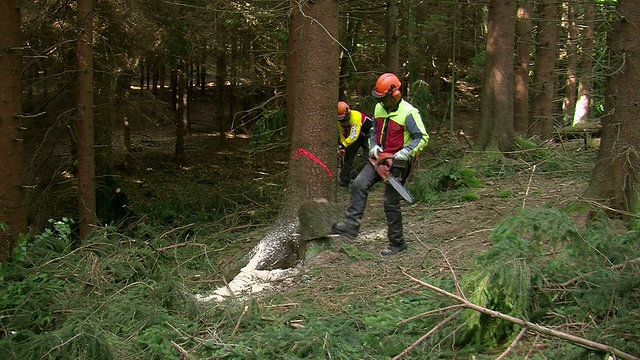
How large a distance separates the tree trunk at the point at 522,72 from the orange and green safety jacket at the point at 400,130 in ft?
31.1

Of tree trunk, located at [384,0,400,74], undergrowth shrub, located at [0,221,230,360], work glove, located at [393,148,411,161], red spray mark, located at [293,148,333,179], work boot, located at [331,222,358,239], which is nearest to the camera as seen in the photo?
undergrowth shrub, located at [0,221,230,360]

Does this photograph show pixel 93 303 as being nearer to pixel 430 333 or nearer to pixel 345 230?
pixel 345 230

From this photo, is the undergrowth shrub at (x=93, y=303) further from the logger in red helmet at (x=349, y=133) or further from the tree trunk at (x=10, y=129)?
the logger in red helmet at (x=349, y=133)

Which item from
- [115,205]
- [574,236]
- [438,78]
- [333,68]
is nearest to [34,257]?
[333,68]

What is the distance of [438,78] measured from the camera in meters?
24.8

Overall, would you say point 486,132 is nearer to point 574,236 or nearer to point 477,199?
point 477,199

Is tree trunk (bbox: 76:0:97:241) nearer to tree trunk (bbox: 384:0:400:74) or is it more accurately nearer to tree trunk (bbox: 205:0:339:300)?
tree trunk (bbox: 205:0:339:300)

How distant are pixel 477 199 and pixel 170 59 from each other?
9.37 m

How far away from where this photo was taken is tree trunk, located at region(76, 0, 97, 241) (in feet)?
31.7

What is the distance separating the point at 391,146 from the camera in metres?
7.20

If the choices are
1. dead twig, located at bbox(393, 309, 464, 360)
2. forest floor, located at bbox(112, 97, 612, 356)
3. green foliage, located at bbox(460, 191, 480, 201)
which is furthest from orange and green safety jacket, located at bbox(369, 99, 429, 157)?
green foliage, located at bbox(460, 191, 480, 201)

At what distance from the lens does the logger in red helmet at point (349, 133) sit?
10.5 meters

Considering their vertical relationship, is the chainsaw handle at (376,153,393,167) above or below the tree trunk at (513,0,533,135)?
below

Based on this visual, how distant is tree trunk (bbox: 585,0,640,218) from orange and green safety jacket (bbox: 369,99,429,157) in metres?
2.03
